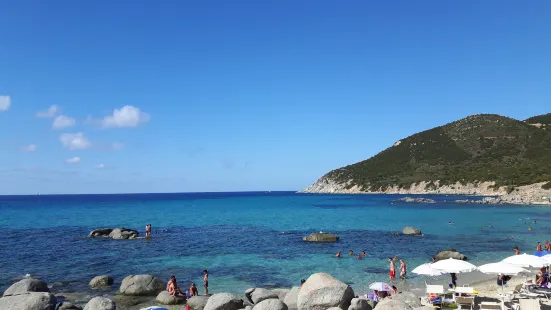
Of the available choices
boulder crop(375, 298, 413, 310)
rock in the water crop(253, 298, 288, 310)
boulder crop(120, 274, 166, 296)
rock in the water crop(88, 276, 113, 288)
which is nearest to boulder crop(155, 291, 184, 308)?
boulder crop(120, 274, 166, 296)

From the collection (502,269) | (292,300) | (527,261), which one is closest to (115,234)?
(292,300)

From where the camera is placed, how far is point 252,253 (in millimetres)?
40750

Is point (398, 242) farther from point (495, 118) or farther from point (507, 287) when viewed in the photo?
point (495, 118)

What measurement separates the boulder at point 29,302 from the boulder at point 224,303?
7.34m

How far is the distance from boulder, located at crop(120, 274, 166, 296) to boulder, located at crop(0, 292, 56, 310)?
571 cm

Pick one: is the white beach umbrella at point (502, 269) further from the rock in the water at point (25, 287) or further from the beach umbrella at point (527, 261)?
the rock in the water at point (25, 287)

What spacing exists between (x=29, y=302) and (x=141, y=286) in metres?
7.05

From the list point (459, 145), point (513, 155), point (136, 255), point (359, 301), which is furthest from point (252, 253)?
point (459, 145)

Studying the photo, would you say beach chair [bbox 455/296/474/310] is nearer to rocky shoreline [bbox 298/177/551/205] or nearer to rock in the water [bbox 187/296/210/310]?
rock in the water [bbox 187/296/210/310]

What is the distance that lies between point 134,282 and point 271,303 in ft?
37.4

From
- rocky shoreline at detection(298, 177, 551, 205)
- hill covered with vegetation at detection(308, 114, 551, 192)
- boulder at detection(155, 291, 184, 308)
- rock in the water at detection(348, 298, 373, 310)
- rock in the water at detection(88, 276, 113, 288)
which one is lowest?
boulder at detection(155, 291, 184, 308)

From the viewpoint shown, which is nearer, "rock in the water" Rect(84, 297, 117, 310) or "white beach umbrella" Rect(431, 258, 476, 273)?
"rock in the water" Rect(84, 297, 117, 310)

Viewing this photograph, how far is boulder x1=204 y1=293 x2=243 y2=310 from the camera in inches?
771

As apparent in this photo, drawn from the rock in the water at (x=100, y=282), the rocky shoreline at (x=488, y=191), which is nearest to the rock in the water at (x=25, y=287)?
the rock in the water at (x=100, y=282)
